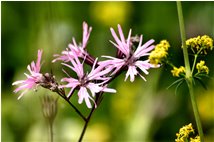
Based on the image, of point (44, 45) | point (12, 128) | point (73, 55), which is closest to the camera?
point (73, 55)

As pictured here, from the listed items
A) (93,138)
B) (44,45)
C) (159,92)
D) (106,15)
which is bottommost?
(93,138)

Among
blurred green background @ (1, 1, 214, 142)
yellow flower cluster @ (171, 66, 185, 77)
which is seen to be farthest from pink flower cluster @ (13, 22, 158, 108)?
blurred green background @ (1, 1, 214, 142)

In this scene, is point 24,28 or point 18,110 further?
point 24,28

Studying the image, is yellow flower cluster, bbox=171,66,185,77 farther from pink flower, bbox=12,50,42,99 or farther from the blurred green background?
the blurred green background

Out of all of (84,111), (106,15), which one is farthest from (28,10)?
(84,111)

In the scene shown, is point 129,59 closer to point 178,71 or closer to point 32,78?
point 178,71

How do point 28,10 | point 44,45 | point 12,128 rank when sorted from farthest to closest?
point 28,10 < point 12,128 < point 44,45

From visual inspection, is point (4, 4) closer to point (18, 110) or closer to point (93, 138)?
point (18, 110)

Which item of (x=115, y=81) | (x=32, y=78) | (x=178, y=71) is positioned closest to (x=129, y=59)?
(x=178, y=71)
